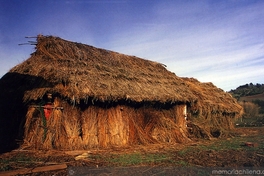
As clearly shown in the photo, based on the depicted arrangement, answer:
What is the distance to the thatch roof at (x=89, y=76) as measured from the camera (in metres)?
9.29

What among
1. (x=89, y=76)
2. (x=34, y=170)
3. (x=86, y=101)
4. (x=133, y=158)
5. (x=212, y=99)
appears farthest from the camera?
(x=212, y=99)

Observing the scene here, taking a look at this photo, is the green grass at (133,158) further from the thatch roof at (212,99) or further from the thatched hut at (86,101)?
the thatch roof at (212,99)

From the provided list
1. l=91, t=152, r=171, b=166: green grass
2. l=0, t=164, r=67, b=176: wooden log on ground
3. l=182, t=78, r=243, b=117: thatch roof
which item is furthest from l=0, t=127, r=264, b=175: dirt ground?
l=182, t=78, r=243, b=117: thatch roof

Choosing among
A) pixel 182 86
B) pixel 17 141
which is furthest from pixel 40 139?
pixel 182 86

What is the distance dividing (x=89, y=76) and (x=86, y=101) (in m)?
1.36

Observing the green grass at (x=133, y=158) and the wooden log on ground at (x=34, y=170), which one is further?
the green grass at (x=133, y=158)

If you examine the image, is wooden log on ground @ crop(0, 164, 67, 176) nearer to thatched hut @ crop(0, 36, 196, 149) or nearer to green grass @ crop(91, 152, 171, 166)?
green grass @ crop(91, 152, 171, 166)

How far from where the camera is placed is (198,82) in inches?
738

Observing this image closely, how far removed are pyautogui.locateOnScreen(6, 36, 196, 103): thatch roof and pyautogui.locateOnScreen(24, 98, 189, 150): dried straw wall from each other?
71cm

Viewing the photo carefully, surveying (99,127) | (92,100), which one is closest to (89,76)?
(92,100)

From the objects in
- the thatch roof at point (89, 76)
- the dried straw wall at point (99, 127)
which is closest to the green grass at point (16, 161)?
the dried straw wall at point (99, 127)

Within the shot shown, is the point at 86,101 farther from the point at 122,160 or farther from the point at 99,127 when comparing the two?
the point at 122,160

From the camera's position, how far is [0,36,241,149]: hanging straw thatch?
929 centimetres

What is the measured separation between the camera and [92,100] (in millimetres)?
9469
